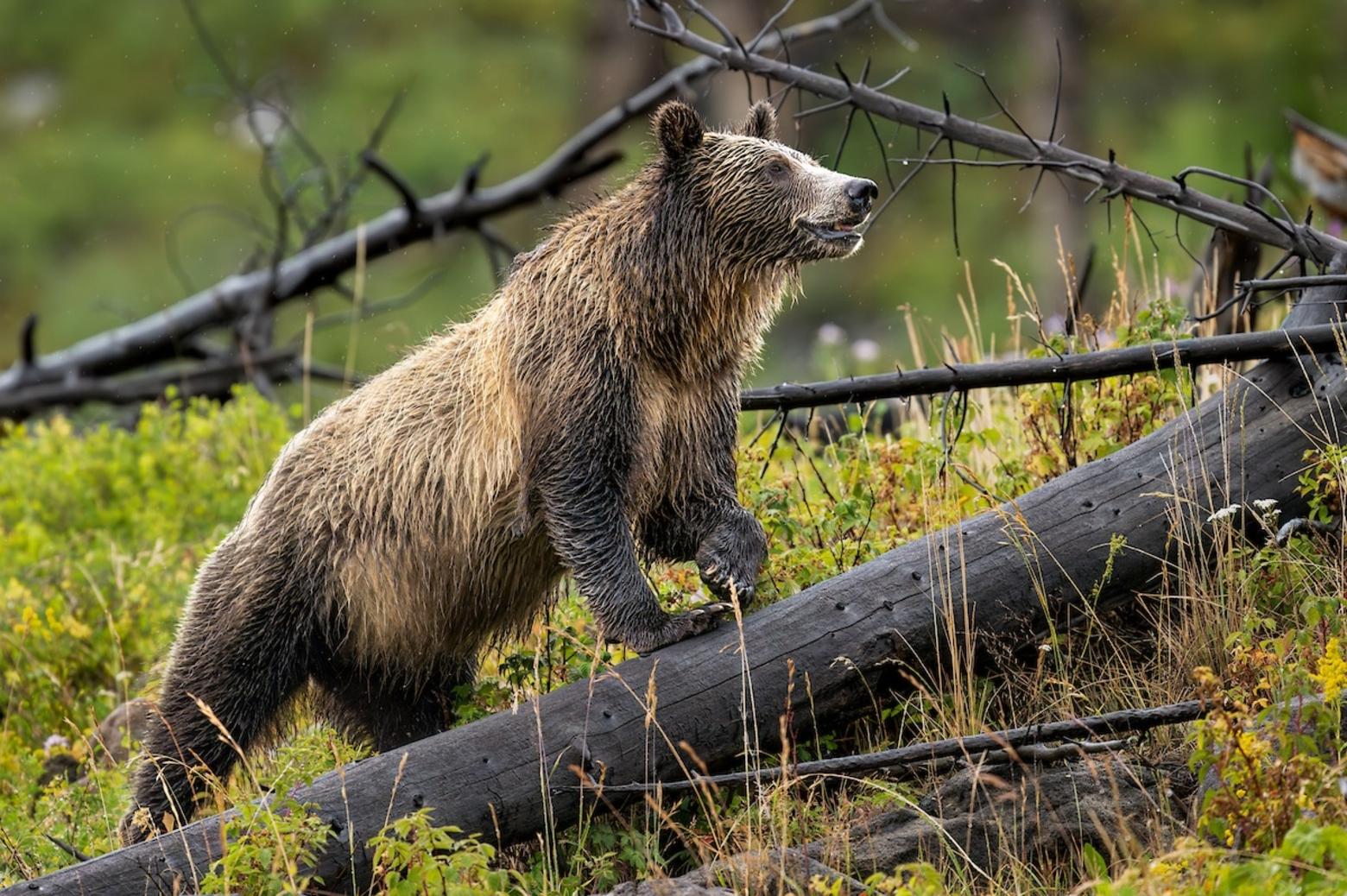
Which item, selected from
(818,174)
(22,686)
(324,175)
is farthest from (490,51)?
(818,174)

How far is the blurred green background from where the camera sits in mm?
21312

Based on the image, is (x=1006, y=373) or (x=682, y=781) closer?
(x=682, y=781)

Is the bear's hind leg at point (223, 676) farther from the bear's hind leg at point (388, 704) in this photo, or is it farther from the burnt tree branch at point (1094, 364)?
the burnt tree branch at point (1094, 364)

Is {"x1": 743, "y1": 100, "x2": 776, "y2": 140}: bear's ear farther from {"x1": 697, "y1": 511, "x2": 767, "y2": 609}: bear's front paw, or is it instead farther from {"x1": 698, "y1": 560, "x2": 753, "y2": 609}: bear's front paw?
{"x1": 698, "y1": 560, "x2": 753, "y2": 609}: bear's front paw

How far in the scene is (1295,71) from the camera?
804 inches

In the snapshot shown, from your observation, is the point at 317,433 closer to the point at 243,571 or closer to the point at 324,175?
the point at 243,571

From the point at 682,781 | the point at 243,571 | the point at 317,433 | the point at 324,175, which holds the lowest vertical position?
the point at 682,781

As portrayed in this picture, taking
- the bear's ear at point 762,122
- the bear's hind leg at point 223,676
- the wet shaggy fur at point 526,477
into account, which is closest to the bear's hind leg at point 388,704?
the wet shaggy fur at point 526,477

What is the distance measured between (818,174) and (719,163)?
1.08 ft

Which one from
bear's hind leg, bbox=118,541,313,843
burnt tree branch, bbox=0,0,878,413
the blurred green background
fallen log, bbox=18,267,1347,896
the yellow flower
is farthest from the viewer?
the blurred green background

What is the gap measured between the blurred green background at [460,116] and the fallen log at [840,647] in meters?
14.8

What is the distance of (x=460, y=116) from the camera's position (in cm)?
2236

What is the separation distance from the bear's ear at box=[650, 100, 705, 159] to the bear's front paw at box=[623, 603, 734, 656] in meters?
1.53

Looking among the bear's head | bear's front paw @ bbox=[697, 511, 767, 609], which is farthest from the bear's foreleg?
the bear's head
